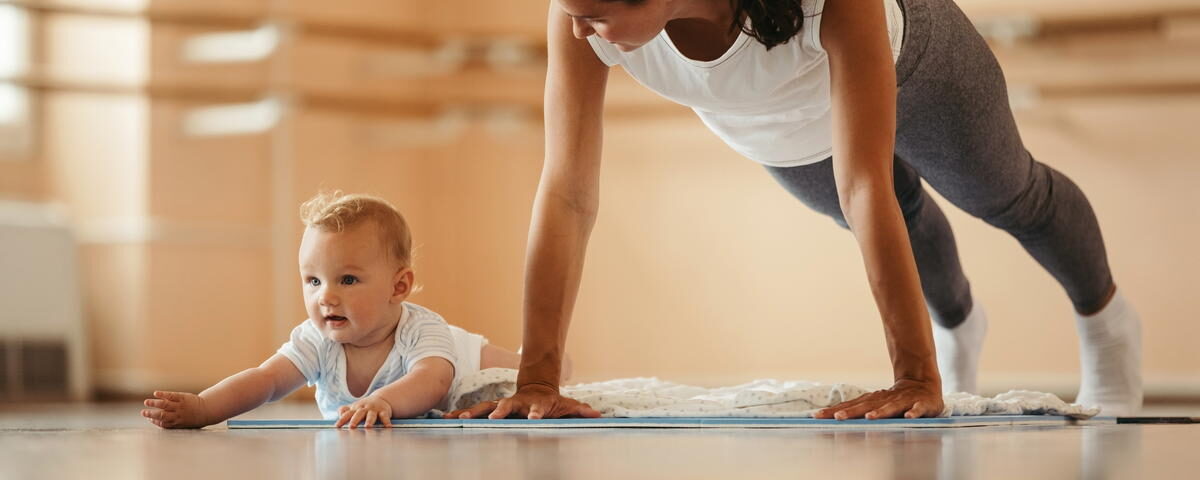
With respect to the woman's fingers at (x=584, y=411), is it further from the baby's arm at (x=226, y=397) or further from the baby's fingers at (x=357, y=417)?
the baby's arm at (x=226, y=397)

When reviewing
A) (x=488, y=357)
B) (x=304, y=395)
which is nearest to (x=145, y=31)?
(x=304, y=395)

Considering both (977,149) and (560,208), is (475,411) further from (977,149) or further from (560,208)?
(977,149)

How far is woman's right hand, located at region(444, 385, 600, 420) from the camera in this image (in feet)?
4.24

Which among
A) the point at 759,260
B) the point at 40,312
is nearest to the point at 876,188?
the point at 759,260

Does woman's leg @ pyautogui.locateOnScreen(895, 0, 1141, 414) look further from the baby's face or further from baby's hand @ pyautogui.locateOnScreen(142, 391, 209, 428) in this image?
baby's hand @ pyautogui.locateOnScreen(142, 391, 209, 428)

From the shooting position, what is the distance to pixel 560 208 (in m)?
1.41

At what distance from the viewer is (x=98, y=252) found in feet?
11.3

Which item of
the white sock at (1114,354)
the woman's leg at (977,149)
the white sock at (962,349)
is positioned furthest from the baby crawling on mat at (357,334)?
the white sock at (1114,354)

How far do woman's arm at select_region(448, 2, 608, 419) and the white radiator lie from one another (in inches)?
88.1

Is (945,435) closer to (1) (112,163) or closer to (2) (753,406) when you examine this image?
(2) (753,406)

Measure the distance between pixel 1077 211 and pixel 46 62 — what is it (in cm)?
273

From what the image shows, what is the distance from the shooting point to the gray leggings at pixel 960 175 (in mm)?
1483

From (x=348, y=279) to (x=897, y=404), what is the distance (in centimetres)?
59

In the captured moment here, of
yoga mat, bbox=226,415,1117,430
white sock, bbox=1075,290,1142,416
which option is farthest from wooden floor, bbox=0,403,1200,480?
white sock, bbox=1075,290,1142,416
